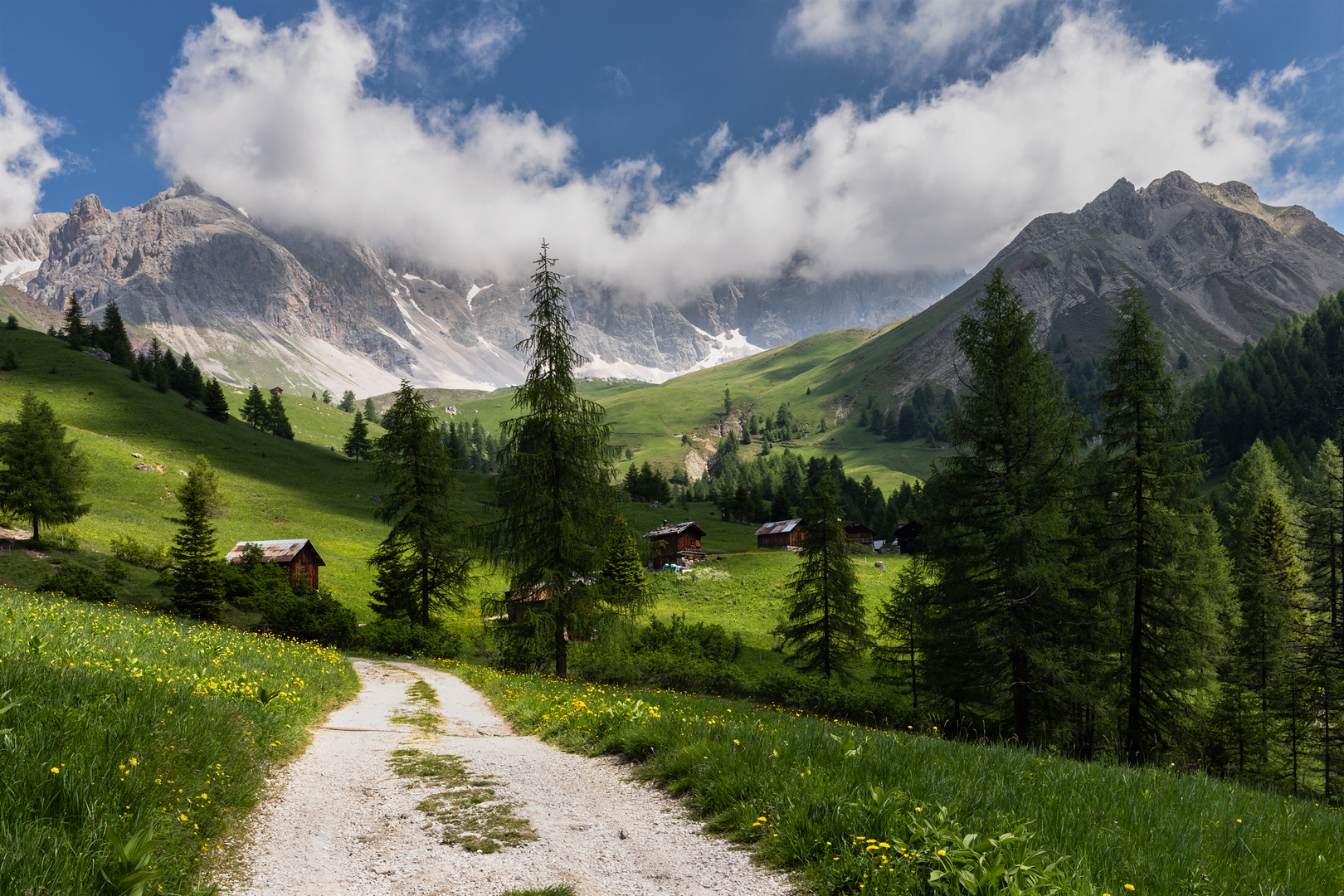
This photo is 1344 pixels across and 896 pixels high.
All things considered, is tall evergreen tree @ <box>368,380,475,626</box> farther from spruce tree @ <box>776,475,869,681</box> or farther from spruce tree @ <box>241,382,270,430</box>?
spruce tree @ <box>241,382,270,430</box>

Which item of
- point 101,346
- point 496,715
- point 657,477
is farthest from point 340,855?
point 101,346

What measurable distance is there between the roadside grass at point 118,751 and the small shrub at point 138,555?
132 ft

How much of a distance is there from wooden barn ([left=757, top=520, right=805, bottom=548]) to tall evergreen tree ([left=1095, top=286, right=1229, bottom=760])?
8067 cm

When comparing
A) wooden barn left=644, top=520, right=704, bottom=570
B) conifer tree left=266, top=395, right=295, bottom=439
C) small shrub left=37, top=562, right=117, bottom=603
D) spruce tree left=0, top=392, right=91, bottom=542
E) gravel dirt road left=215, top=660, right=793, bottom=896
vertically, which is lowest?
wooden barn left=644, top=520, right=704, bottom=570

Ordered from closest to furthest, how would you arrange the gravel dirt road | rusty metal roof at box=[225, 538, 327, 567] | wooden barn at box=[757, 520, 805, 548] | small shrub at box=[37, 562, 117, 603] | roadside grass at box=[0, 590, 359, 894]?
1. roadside grass at box=[0, 590, 359, 894]
2. the gravel dirt road
3. small shrub at box=[37, 562, 117, 603]
4. rusty metal roof at box=[225, 538, 327, 567]
5. wooden barn at box=[757, 520, 805, 548]

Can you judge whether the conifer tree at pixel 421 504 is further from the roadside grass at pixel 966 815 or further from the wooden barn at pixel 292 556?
the roadside grass at pixel 966 815

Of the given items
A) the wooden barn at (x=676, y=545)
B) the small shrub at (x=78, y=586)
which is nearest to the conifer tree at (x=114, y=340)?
the wooden barn at (x=676, y=545)

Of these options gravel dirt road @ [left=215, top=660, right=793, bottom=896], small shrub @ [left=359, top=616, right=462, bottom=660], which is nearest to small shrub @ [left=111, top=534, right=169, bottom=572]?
small shrub @ [left=359, top=616, right=462, bottom=660]

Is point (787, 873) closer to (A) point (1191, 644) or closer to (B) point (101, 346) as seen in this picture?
(A) point (1191, 644)

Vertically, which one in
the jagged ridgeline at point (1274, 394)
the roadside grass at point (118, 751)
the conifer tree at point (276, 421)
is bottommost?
the roadside grass at point (118, 751)

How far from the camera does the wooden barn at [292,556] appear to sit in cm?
4869

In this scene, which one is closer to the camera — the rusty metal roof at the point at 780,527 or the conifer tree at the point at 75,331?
the rusty metal roof at the point at 780,527

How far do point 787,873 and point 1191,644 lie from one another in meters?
24.2

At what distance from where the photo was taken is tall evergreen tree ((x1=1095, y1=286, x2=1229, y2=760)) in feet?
69.5
